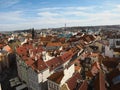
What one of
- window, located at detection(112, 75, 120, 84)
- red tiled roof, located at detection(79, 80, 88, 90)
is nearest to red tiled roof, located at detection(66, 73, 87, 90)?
red tiled roof, located at detection(79, 80, 88, 90)

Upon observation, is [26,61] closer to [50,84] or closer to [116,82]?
[50,84]

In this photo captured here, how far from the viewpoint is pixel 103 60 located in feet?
193

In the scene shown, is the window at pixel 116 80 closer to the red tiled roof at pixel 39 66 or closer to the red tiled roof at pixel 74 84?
the red tiled roof at pixel 74 84

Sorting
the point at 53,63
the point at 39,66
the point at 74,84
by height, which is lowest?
the point at 74,84

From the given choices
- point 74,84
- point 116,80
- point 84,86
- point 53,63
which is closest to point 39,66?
point 53,63

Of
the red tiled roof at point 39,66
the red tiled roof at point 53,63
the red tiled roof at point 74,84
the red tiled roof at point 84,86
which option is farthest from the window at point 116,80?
the red tiled roof at point 39,66

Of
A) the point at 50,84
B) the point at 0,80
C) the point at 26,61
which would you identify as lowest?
the point at 0,80

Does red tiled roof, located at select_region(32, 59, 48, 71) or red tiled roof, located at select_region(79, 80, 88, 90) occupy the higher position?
red tiled roof, located at select_region(32, 59, 48, 71)

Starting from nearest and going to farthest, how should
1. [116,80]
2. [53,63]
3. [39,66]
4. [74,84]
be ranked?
→ [74,84] → [116,80] → [39,66] → [53,63]

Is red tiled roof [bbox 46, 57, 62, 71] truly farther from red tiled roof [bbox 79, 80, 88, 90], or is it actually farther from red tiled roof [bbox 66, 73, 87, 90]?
red tiled roof [bbox 79, 80, 88, 90]

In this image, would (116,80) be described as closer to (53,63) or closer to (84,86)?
(84,86)

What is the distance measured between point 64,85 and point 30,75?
15.0 metres

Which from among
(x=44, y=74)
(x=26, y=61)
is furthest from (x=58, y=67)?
(x=26, y=61)

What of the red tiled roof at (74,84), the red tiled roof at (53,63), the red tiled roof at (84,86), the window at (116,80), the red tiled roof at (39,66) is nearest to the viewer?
the red tiled roof at (84,86)
